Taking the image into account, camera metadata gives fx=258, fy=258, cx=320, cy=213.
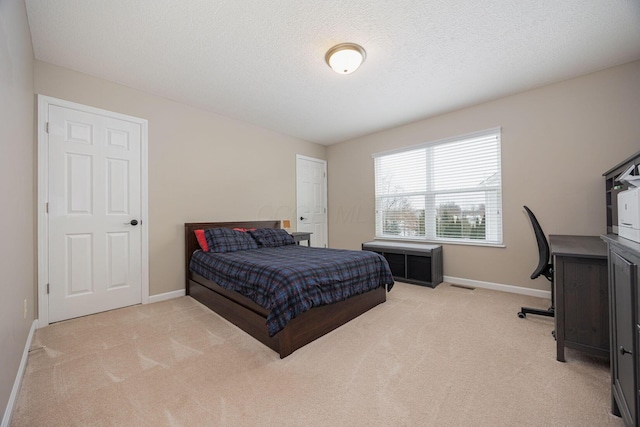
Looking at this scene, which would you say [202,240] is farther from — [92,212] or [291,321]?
[291,321]

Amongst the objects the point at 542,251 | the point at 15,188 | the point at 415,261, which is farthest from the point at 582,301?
the point at 15,188

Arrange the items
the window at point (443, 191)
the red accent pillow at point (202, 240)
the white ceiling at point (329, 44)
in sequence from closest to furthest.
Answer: the white ceiling at point (329, 44), the red accent pillow at point (202, 240), the window at point (443, 191)

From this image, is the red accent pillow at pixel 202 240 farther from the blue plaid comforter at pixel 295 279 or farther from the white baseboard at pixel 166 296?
the white baseboard at pixel 166 296

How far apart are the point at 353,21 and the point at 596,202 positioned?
3.22 meters

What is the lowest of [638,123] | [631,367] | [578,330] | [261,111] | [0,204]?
[578,330]

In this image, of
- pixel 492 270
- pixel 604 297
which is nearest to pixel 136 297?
pixel 604 297

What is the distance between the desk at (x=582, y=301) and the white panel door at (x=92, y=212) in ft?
13.4

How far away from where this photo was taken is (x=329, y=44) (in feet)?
7.65

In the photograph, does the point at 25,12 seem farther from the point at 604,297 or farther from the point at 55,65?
the point at 604,297

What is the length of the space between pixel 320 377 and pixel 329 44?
2.68 m

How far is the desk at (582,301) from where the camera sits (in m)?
1.72

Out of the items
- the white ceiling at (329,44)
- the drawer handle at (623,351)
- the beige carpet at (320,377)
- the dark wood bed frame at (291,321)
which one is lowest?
the beige carpet at (320,377)

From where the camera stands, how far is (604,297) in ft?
5.63

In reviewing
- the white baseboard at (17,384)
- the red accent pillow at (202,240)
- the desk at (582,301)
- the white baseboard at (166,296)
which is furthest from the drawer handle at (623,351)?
the white baseboard at (166,296)
